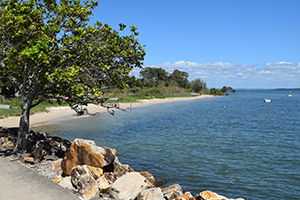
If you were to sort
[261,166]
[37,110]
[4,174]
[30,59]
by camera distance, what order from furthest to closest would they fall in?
[37,110], [261,166], [30,59], [4,174]

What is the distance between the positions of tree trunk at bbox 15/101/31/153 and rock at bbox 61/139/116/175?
117 inches

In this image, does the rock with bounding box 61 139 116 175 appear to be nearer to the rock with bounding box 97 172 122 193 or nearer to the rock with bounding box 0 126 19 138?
the rock with bounding box 97 172 122 193

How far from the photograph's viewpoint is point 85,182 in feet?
29.1

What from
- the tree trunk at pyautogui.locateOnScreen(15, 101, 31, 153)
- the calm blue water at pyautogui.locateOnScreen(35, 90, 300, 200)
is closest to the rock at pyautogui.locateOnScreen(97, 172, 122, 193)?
the calm blue water at pyautogui.locateOnScreen(35, 90, 300, 200)

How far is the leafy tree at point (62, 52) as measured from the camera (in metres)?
11.1

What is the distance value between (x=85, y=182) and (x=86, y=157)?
6.00 ft

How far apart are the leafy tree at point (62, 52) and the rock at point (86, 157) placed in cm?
228

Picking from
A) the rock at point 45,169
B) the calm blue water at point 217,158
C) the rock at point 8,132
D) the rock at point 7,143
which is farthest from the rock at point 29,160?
the calm blue water at point 217,158

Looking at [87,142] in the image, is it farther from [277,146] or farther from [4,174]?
[277,146]

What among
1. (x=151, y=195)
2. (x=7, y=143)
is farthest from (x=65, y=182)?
(x=7, y=143)

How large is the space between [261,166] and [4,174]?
15087 millimetres

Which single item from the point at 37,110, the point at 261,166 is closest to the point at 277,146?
the point at 261,166

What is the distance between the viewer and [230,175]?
15.1m

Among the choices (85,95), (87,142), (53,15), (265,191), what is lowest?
(265,191)
